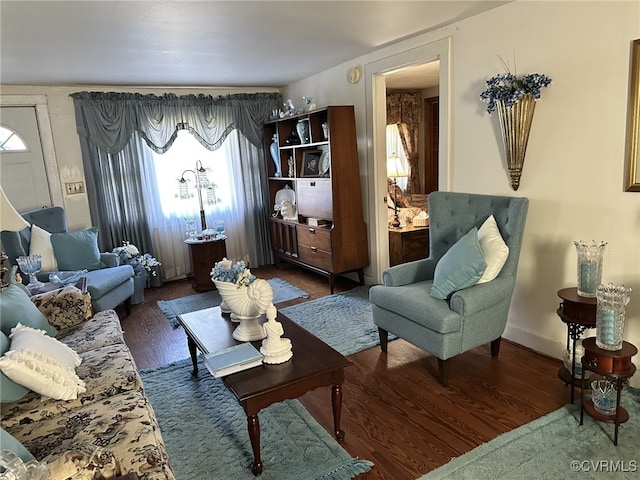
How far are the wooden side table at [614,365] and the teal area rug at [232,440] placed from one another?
3.76 feet

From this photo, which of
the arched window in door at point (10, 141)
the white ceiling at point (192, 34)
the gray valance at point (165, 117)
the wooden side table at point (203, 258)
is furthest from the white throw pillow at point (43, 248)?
the white ceiling at point (192, 34)

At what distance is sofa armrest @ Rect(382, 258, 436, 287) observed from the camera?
310cm

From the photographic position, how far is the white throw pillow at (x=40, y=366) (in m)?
1.73

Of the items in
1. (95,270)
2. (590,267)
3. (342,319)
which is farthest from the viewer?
(95,270)

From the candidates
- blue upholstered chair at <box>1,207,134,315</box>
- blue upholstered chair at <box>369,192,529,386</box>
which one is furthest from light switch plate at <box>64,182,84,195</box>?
blue upholstered chair at <box>369,192,529,386</box>

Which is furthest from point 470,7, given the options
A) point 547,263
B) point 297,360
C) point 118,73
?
point 118,73

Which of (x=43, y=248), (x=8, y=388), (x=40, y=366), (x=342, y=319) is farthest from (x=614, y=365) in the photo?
(x=43, y=248)

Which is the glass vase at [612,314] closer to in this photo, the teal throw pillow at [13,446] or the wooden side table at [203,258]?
the teal throw pillow at [13,446]

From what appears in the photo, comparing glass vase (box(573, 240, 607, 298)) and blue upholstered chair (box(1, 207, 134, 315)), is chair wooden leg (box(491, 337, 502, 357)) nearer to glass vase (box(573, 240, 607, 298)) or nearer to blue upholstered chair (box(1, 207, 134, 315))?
glass vase (box(573, 240, 607, 298))

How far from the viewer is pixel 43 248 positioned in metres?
4.04

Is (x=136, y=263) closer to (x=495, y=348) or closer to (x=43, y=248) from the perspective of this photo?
(x=43, y=248)

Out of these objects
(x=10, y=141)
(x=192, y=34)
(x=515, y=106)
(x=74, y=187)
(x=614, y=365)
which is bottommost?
(x=614, y=365)

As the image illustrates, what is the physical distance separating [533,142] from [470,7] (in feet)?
3.13

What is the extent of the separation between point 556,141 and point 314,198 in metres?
2.44
